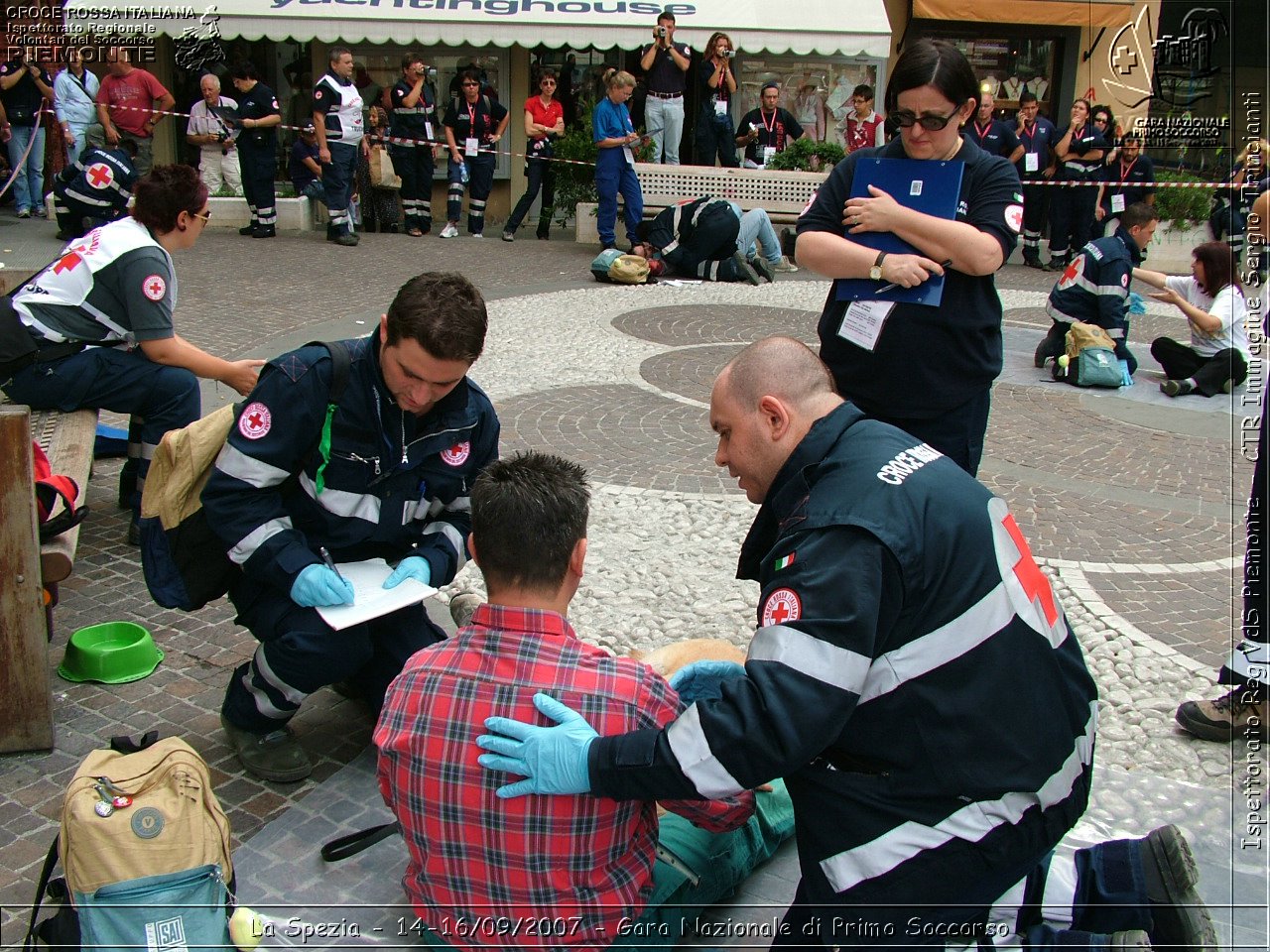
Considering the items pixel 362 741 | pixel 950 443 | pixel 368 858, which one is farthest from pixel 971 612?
pixel 362 741

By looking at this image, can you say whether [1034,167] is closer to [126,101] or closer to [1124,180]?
[1124,180]

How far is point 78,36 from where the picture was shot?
14836 mm

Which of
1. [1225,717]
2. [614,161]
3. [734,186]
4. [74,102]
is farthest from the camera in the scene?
[734,186]

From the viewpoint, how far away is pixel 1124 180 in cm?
1381

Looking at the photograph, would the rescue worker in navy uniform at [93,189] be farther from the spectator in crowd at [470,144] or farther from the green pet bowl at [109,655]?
the spectator in crowd at [470,144]

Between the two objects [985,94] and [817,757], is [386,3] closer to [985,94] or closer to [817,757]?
[985,94]

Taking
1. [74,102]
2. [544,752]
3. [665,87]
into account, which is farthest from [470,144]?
[544,752]

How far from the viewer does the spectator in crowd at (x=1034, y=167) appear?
14.5 m

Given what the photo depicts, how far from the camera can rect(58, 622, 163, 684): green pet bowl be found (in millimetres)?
3865

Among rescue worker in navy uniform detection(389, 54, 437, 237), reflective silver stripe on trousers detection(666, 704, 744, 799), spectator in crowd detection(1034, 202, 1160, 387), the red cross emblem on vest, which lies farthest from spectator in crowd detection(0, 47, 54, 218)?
reflective silver stripe on trousers detection(666, 704, 744, 799)

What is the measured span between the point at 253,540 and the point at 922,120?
7.13 ft

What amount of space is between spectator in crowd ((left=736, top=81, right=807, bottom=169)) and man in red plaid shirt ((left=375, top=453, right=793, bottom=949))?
43.7 feet

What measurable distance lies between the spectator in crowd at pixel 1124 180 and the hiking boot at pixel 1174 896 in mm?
12650

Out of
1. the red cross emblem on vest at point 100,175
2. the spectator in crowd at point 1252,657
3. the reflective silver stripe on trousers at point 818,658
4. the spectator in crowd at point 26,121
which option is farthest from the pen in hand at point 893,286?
the spectator in crowd at point 26,121
